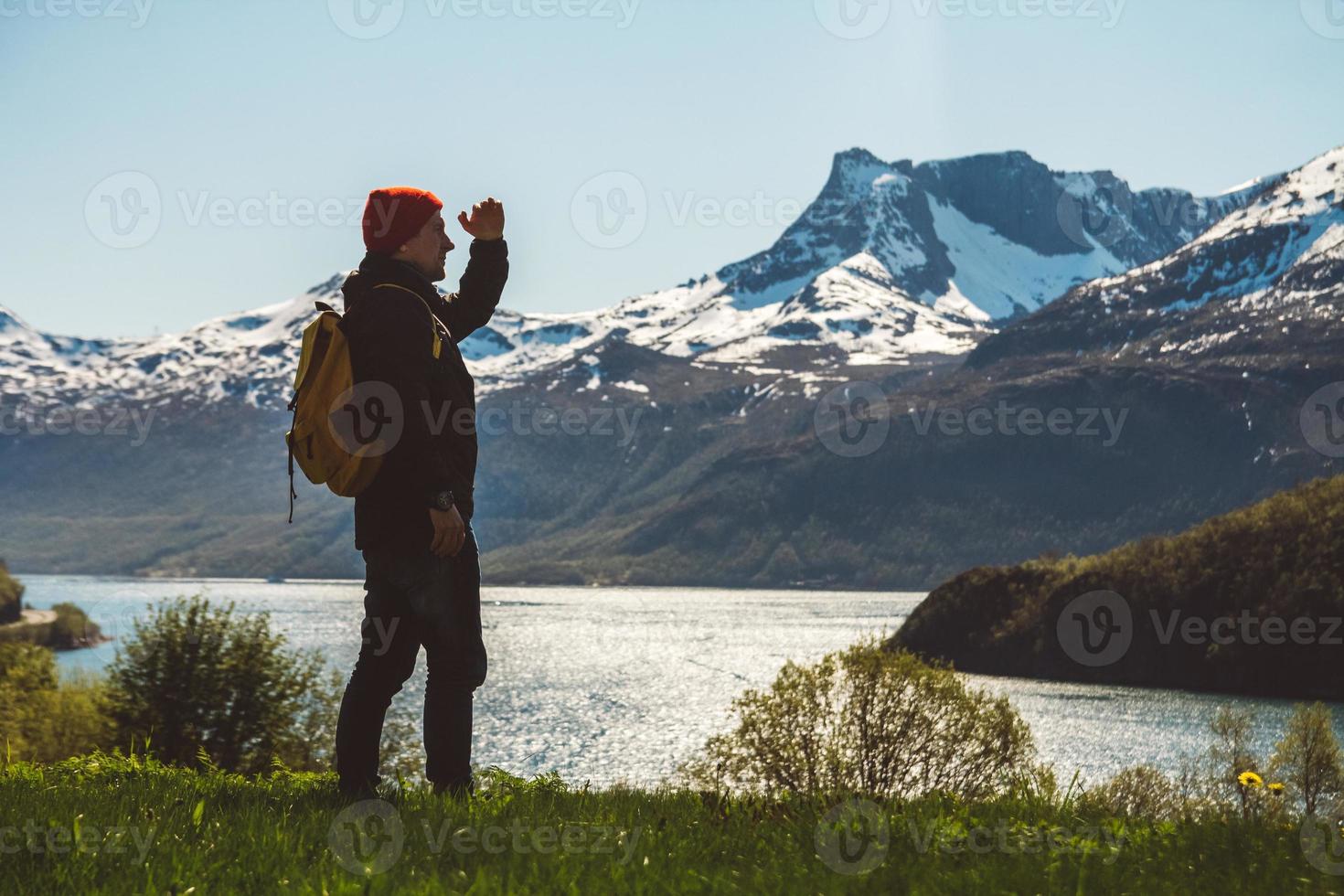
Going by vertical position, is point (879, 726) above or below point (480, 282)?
below

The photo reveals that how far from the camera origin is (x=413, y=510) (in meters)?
7.09

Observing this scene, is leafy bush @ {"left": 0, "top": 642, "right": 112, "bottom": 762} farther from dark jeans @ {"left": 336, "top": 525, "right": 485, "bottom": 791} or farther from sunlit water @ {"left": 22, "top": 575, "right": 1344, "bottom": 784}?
dark jeans @ {"left": 336, "top": 525, "right": 485, "bottom": 791}

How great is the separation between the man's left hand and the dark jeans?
88.4 inches

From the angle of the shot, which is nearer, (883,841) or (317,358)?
(883,841)

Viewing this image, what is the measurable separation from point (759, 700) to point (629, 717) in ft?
238

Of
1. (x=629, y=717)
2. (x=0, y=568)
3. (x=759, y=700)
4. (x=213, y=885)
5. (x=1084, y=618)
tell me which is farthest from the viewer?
(x=0, y=568)

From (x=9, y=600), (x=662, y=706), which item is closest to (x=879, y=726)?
(x=662, y=706)

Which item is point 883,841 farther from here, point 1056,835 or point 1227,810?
point 1227,810

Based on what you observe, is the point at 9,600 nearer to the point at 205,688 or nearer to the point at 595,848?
the point at 205,688

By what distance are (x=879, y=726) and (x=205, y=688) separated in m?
19.0

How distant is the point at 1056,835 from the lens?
586cm

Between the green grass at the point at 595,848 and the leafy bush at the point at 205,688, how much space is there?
74.5 feet

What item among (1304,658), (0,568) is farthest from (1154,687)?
(0,568)

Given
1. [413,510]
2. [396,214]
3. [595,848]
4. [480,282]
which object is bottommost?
[595,848]
